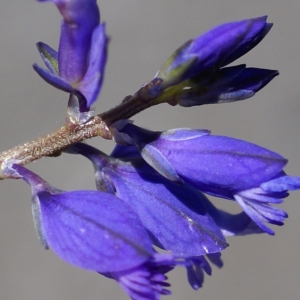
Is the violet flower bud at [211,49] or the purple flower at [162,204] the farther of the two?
the purple flower at [162,204]

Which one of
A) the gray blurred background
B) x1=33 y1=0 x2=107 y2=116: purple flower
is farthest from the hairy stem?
the gray blurred background

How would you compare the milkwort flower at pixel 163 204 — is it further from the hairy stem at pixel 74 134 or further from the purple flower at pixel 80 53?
the purple flower at pixel 80 53

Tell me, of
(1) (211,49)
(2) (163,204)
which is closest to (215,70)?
(1) (211,49)

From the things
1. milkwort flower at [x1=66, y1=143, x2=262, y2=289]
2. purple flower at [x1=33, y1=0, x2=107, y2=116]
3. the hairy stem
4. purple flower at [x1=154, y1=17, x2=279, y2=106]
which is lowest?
milkwort flower at [x1=66, y1=143, x2=262, y2=289]

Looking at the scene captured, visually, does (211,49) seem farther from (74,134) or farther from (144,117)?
(144,117)

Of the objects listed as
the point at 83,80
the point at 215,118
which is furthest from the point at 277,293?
the point at 83,80

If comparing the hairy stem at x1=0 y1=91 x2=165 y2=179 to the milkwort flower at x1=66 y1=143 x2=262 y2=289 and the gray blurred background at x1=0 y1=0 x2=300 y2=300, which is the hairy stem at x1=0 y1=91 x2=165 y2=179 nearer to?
the milkwort flower at x1=66 y1=143 x2=262 y2=289

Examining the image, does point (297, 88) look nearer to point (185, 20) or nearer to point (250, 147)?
point (185, 20)

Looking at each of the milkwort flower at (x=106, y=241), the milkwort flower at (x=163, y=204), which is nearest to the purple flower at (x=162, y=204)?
the milkwort flower at (x=163, y=204)
